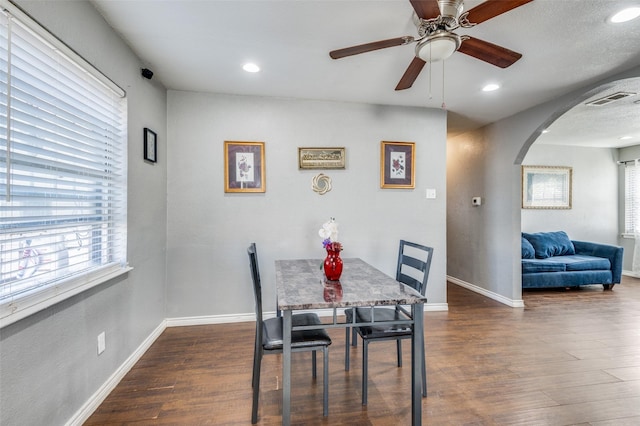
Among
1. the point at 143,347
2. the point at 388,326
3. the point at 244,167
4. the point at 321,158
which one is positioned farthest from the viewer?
the point at 321,158

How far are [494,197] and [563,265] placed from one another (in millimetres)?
1698

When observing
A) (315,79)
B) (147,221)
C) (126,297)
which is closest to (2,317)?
(126,297)

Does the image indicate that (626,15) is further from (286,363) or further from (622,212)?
(622,212)

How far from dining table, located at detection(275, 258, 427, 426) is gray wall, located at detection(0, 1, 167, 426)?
1.08 meters

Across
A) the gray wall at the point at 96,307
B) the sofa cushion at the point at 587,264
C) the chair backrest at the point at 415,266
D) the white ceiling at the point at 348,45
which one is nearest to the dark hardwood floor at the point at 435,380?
the gray wall at the point at 96,307

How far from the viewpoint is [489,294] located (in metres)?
4.01

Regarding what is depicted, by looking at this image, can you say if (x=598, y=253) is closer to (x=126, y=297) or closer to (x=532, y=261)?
(x=532, y=261)

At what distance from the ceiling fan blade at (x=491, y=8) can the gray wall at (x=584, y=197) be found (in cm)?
489

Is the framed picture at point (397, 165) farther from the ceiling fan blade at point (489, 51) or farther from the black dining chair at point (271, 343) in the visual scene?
the black dining chair at point (271, 343)

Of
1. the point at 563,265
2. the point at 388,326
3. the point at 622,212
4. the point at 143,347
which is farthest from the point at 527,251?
the point at 143,347

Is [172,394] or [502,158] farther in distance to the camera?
[502,158]

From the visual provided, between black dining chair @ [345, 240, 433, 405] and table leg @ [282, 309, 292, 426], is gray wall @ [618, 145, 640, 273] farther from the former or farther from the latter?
table leg @ [282, 309, 292, 426]

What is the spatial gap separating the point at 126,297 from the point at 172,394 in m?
0.77

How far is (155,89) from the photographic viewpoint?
268cm
